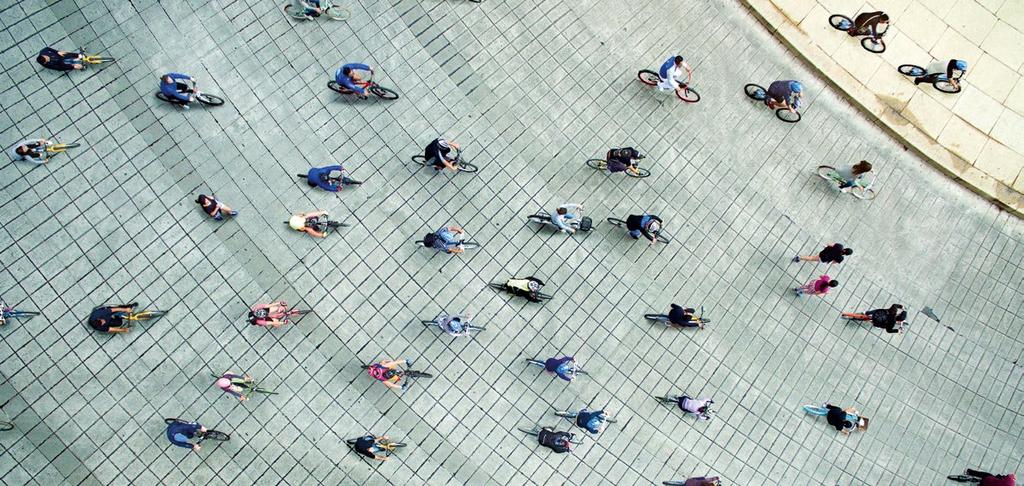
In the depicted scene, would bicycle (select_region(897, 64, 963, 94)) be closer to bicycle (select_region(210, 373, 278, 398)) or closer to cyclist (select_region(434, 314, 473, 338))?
cyclist (select_region(434, 314, 473, 338))

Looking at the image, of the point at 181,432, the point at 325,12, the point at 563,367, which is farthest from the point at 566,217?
Answer: the point at 181,432

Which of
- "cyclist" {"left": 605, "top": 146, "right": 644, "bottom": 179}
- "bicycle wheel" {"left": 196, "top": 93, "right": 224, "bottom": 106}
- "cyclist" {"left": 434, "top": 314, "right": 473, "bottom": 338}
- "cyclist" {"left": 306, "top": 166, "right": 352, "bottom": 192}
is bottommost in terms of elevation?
"cyclist" {"left": 434, "top": 314, "right": 473, "bottom": 338}

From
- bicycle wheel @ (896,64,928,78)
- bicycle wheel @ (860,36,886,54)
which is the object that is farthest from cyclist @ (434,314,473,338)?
bicycle wheel @ (896,64,928,78)

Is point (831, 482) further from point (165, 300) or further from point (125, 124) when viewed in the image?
point (125, 124)

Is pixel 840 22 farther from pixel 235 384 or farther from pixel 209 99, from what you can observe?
pixel 235 384

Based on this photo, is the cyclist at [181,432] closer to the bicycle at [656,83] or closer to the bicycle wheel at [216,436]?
the bicycle wheel at [216,436]

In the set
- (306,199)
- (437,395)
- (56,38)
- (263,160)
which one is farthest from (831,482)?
(56,38)

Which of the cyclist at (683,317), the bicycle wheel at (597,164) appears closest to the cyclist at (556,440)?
the cyclist at (683,317)
